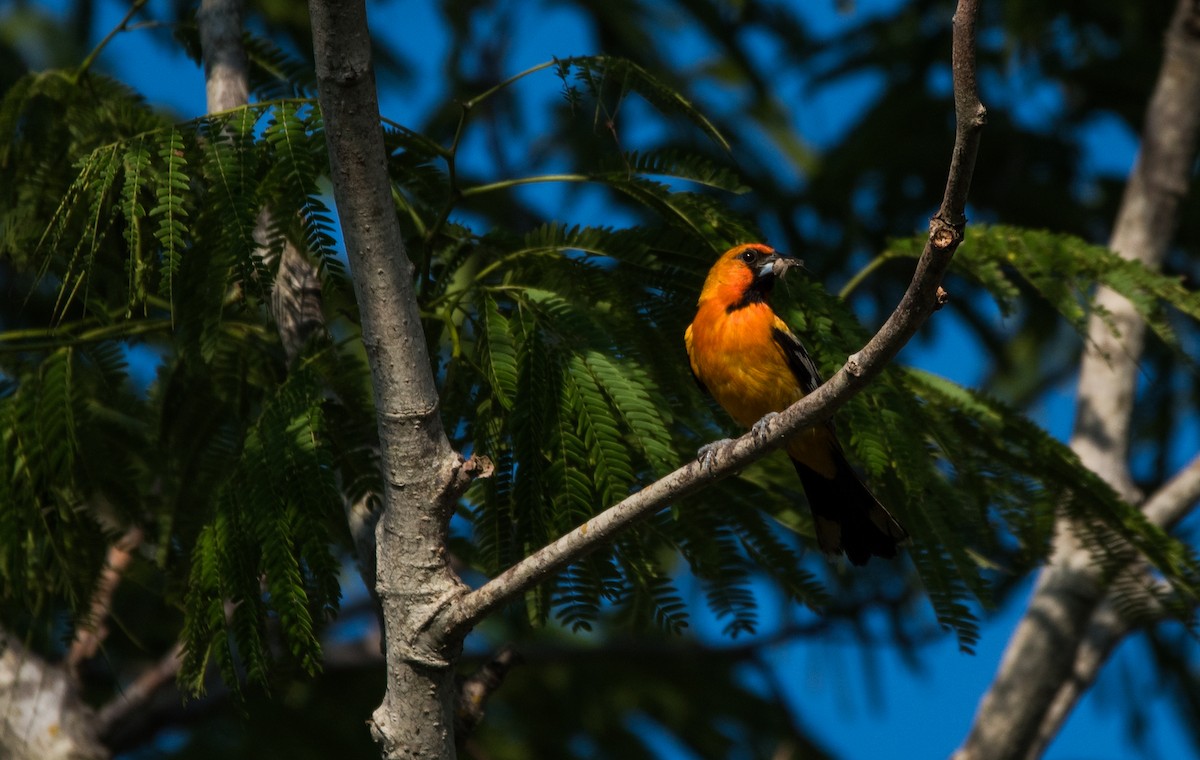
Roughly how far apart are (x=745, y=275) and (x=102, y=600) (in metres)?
2.55

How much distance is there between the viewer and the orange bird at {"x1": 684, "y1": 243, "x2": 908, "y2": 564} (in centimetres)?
444

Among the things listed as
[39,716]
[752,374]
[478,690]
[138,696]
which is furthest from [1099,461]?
[39,716]

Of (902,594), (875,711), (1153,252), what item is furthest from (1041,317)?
(875,711)

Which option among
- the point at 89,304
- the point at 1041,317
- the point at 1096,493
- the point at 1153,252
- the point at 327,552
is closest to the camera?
the point at 327,552

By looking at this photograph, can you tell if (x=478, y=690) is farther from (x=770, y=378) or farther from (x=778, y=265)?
(x=778, y=265)

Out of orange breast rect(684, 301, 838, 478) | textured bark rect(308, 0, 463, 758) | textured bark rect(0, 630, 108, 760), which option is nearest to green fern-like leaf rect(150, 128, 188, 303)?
textured bark rect(308, 0, 463, 758)

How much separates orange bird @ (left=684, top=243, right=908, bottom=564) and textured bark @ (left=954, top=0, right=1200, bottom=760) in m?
1.57

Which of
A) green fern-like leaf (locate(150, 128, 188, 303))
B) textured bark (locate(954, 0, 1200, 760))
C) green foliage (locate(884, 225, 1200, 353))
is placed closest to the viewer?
green fern-like leaf (locate(150, 128, 188, 303))

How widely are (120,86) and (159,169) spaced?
47.4 inches

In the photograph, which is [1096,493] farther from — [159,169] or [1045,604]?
[159,169]

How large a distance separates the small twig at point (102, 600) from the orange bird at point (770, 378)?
2111 mm

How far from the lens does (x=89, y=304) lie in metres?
3.90

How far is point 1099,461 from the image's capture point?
A: 21.6 ft

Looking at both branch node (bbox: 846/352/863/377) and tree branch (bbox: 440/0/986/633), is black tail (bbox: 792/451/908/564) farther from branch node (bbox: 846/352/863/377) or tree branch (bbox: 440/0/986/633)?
branch node (bbox: 846/352/863/377)
